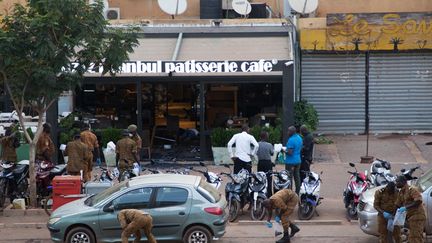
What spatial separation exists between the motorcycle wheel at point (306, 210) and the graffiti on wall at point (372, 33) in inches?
441

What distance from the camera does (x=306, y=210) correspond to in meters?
15.1

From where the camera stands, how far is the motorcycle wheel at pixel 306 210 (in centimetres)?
1513

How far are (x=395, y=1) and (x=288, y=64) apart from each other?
829 centimetres

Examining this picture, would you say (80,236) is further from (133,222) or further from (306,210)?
(306,210)

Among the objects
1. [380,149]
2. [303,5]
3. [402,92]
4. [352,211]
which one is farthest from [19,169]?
[402,92]

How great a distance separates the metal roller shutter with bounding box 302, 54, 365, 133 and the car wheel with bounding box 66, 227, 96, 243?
14.3 metres

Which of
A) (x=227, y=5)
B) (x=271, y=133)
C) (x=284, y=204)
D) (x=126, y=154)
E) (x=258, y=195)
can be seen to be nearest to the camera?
(x=284, y=204)

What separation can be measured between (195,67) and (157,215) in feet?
28.4

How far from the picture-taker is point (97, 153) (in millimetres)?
21375

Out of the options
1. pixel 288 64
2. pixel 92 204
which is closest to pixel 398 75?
pixel 288 64

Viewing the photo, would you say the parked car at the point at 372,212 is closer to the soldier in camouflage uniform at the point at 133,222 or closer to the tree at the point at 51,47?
the soldier in camouflage uniform at the point at 133,222

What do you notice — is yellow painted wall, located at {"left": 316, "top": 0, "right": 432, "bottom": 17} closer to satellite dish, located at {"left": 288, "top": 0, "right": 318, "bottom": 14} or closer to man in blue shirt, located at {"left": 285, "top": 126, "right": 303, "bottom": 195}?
satellite dish, located at {"left": 288, "top": 0, "right": 318, "bottom": 14}

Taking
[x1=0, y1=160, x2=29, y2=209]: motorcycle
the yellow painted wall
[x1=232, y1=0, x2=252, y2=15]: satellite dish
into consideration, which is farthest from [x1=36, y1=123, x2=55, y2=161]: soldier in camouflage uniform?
the yellow painted wall

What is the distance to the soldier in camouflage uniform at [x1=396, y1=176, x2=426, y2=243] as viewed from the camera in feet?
39.3
